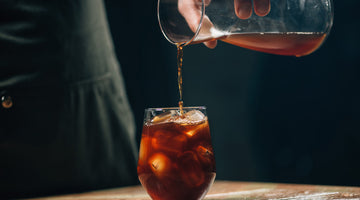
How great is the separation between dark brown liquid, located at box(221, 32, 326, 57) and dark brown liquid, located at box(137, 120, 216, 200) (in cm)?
41

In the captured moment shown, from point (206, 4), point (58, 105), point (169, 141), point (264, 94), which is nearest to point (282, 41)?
point (206, 4)

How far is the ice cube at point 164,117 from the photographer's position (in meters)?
1.35

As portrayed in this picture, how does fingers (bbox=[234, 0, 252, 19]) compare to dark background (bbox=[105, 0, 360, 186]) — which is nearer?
fingers (bbox=[234, 0, 252, 19])

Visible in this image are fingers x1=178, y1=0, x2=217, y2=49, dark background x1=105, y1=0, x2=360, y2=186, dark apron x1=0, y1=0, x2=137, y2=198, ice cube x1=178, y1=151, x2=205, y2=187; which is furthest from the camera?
dark background x1=105, y1=0, x2=360, y2=186

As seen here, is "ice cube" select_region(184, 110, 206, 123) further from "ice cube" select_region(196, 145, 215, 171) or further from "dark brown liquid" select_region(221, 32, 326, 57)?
"dark brown liquid" select_region(221, 32, 326, 57)

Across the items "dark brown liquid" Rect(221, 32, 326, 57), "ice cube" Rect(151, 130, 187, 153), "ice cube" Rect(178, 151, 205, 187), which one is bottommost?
"ice cube" Rect(178, 151, 205, 187)

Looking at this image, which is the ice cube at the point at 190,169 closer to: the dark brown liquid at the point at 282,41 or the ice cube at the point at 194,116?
the ice cube at the point at 194,116

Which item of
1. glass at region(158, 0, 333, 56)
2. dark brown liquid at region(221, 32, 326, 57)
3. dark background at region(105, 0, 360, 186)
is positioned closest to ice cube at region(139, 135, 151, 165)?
glass at region(158, 0, 333, 56)

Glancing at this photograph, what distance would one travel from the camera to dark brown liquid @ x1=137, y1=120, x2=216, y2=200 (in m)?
1.29

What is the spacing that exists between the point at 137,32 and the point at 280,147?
145 centimetres

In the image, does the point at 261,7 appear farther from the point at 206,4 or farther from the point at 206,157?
the point at 206,157

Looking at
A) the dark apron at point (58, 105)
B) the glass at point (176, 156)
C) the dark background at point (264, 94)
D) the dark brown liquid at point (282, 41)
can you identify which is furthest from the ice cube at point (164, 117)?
the dark background at point (264, 94)

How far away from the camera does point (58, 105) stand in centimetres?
181

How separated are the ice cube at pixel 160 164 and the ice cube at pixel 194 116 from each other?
0.42 feet
